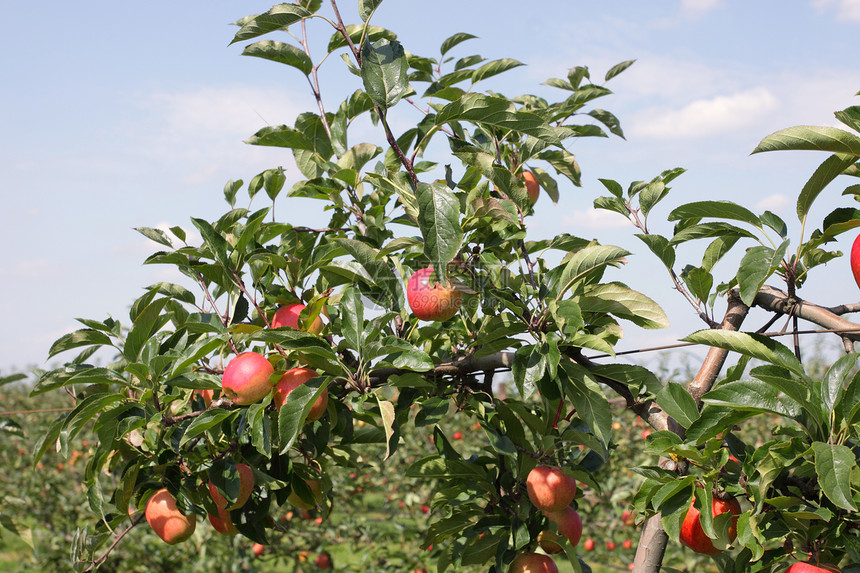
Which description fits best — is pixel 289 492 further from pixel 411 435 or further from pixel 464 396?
pixel 411 435

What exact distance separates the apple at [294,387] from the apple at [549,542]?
2.15 feet

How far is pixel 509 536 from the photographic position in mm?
1553

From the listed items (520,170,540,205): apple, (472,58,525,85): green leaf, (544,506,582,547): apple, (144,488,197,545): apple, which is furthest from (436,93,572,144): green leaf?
(144,488,197,545): apple

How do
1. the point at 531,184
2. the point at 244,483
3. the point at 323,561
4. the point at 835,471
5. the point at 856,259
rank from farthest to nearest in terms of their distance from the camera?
1. the point at 323,561
2. the point at 531,184
3. the point at 244,483
4. the point at 856,259
5. the point at 835,471

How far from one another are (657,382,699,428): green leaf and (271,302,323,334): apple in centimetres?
75

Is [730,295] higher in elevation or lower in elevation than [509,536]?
higher

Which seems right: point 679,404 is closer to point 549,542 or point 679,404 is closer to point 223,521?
point 549,542

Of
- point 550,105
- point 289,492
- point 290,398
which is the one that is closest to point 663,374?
point 550,105

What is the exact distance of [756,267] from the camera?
111cm

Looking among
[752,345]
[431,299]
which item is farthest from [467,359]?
[752,345]

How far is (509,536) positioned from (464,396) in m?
0.35

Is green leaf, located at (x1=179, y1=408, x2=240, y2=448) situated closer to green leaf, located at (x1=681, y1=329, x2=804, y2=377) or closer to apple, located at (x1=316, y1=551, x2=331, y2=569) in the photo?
green leaf, located at (x1=681, y1=329, x2=804, y2=377)

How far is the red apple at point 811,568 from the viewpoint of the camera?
106cm

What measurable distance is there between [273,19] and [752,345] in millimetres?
1087
